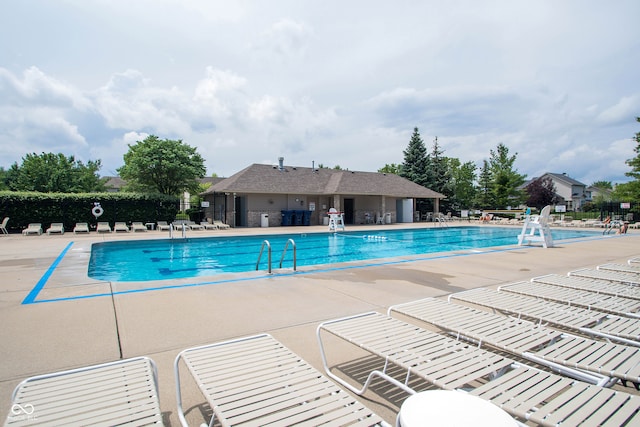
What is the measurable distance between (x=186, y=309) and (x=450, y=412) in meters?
4.44

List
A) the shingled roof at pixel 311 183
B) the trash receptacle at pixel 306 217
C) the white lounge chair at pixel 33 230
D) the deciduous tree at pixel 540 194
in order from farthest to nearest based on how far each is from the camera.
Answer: the deciduous tree at pixel 540 194 → the trash receptacle at pixel 306 217 → the shingled roof at pixel 311 183 → the white lounge chair at pixel 33 230

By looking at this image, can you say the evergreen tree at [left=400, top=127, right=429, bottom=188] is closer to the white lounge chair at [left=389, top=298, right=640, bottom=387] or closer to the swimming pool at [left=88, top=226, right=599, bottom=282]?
the swimming pool at [left=88, top=226, right=599, bottom=282]

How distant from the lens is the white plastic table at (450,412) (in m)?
1.49

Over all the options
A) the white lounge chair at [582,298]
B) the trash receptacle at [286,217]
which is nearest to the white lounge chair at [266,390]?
the white lounge chair at [582,298]

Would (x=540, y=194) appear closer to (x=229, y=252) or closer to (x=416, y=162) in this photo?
(x=416, y=162)

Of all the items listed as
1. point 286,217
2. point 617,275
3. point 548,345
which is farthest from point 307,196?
point 548,345

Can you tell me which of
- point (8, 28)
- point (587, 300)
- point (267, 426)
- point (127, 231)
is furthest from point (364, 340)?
point (127, 231)

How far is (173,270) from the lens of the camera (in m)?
10.9

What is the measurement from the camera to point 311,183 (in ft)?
87.9

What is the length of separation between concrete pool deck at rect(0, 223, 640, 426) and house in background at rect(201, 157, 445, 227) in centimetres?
1507

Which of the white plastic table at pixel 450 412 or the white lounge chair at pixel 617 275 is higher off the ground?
the white plastic table at pixel 450 412

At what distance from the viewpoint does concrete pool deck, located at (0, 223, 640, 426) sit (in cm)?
337

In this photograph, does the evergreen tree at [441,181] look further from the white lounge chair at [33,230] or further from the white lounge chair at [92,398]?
the white lounge chair at [92,398]

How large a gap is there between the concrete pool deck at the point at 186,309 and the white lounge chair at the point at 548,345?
529 mm
